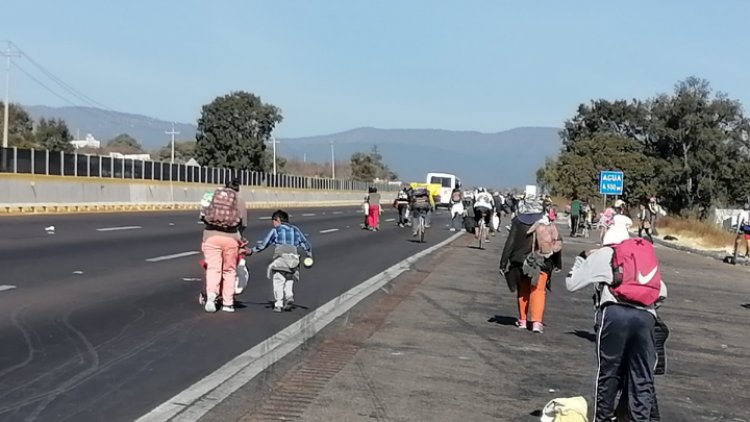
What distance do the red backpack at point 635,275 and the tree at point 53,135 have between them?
8899cm

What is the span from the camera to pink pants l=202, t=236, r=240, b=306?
12.2 meters

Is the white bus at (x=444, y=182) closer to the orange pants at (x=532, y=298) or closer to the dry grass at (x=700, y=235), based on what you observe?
the dry grass at (x=700, y=235)

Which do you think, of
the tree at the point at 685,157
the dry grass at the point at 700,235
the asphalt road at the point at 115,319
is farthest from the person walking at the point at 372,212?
the tree at the point at 685,157

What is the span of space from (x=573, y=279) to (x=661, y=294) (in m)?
0.62

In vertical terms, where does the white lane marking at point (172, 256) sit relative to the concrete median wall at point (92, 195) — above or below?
below

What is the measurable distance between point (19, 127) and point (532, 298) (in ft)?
310

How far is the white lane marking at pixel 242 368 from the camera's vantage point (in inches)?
272

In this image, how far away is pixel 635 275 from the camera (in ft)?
21.7

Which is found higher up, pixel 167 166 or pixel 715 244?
pixel 167 166

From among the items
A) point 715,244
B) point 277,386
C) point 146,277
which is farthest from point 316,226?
point 277,386

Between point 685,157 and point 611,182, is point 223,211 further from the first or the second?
point 685,157

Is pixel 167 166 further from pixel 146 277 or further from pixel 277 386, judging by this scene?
pixel 277 386

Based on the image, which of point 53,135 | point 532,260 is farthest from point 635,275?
point 53,135

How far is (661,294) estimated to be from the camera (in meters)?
6.75
